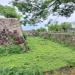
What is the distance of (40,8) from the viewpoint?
367 inches

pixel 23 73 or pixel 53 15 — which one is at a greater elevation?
pixel 53 15

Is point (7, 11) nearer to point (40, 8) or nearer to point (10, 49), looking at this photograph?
point (10, 49)

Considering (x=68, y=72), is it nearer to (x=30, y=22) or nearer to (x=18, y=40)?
(x=30, y=22)

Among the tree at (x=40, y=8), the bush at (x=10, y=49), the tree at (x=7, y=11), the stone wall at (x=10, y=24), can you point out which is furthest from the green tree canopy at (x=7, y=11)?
the tree at (x=40, y=8)

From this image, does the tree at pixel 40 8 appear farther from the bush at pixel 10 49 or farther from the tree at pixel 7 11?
the tree at pixel 7 11

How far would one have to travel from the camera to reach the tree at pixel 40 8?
9148 mm

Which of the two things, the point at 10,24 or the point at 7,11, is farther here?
the point at 7,11

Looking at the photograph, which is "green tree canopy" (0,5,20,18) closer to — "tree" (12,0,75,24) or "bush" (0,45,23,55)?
"bush" (0,45,23,55)

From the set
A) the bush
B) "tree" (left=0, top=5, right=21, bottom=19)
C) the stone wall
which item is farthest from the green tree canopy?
the bush

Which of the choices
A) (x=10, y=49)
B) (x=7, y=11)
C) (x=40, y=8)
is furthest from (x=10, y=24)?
(x=7, y=11)

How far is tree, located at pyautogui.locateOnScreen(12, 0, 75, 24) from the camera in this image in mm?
9148

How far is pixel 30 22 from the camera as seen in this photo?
932cm

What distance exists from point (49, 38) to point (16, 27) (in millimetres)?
6341

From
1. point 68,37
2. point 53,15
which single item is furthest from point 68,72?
point 68,37
